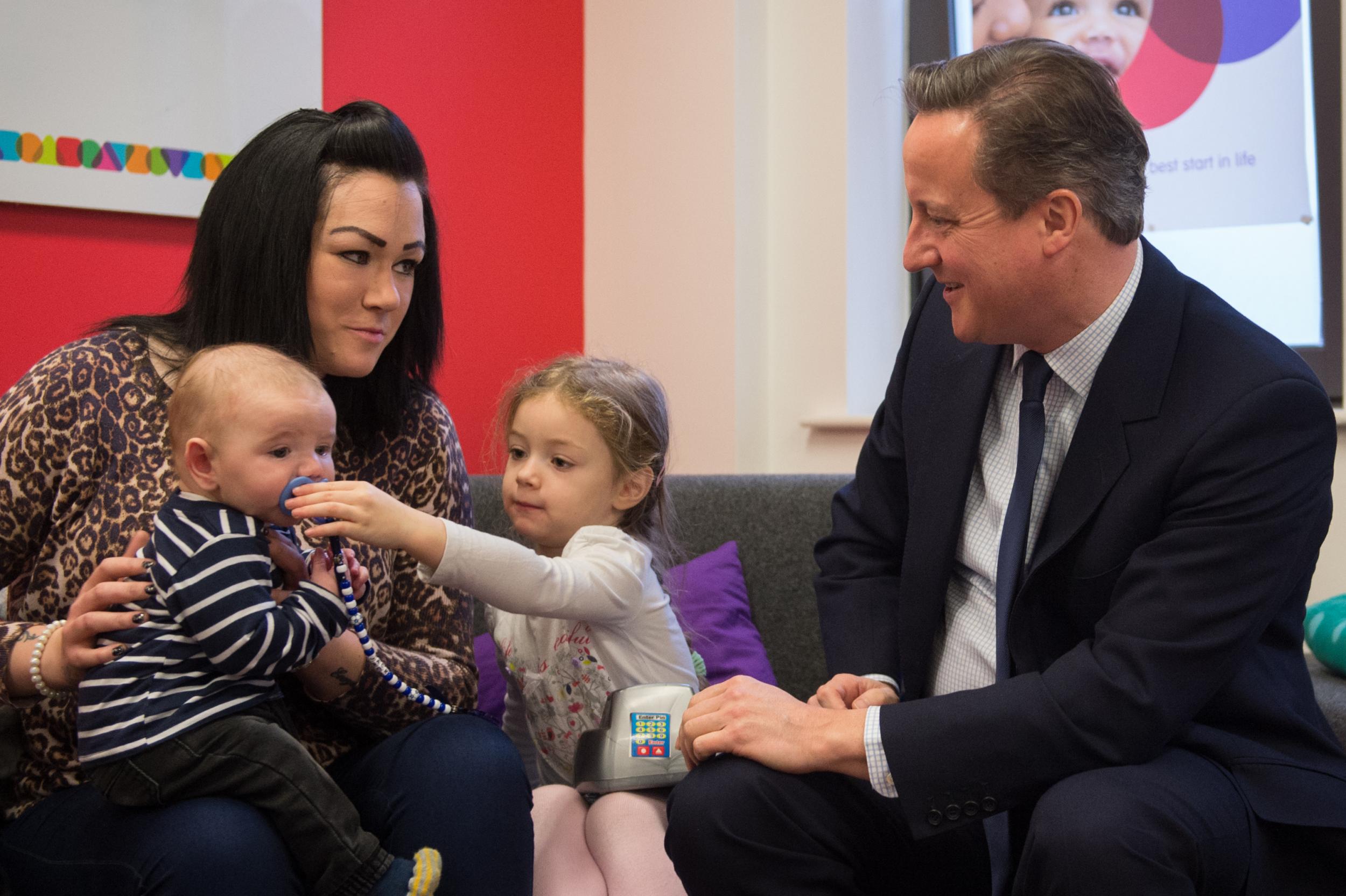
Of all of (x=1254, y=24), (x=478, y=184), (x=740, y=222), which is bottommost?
(x=740, y=222)

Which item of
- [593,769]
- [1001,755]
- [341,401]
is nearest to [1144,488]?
[1001,755]

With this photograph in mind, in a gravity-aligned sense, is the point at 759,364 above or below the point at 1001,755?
above

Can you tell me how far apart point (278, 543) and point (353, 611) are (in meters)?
0.12

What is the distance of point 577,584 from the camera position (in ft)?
5.26

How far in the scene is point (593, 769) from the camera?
1.63 metres

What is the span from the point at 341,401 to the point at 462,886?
2.23 ft

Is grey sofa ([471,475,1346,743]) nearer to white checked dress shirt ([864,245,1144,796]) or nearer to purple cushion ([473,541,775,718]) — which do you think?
purple cushion ([473,541,775,718])

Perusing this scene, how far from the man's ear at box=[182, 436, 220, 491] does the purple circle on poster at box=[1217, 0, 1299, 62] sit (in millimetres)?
2443

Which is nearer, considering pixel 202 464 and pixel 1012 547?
pixel 202 464

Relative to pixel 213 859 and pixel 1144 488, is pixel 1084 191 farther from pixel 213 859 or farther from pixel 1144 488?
pixel 213 859

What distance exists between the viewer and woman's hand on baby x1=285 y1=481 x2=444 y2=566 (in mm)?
1323

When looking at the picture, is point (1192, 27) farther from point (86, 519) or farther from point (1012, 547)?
point (86, 519)

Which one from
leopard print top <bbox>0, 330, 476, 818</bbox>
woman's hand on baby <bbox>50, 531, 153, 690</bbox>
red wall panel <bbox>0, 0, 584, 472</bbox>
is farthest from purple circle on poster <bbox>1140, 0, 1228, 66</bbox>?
woman's hand on baby <bbox>50, 531, 153, 690</bbox>

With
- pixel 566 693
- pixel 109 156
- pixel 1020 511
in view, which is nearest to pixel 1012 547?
pixel 1020 511
